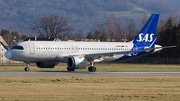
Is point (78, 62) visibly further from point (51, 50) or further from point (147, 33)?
point (147, 33)

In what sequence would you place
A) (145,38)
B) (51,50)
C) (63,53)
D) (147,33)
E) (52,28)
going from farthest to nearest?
(52,28)
(147,33)
(145,38)
(63,53)
(51,50)

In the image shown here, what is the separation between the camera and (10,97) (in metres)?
17.7

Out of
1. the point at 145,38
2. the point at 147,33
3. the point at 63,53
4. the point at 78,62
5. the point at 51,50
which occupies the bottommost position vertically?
the point at 78,62

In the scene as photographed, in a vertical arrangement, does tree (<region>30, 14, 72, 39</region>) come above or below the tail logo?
above

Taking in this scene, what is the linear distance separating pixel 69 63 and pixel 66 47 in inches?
104

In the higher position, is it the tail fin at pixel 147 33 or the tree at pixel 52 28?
the tree at pixel 52 28

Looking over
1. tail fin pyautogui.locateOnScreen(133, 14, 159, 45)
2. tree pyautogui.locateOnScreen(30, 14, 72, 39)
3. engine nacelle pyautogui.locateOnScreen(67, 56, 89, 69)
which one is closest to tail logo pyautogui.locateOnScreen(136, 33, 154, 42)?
tail fin pyautogui.locateOnScreen(133, 14, 159, 45)

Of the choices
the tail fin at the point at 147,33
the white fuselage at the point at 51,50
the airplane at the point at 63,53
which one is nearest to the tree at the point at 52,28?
the tail fin at the point at 147,33

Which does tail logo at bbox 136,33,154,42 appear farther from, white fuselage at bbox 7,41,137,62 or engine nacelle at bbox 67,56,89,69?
engine nacelle at bbox 67,56,89,69

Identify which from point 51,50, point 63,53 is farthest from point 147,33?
point 51,50

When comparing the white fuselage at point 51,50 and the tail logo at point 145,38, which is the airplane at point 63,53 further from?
the tail logo at point 145,38

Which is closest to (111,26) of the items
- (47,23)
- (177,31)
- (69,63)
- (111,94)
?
(47,23)

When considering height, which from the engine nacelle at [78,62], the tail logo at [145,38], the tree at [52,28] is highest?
the tree at [52,28]

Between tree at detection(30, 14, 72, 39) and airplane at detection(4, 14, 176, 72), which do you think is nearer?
airplane at detection(4, 14, 176, 72)
